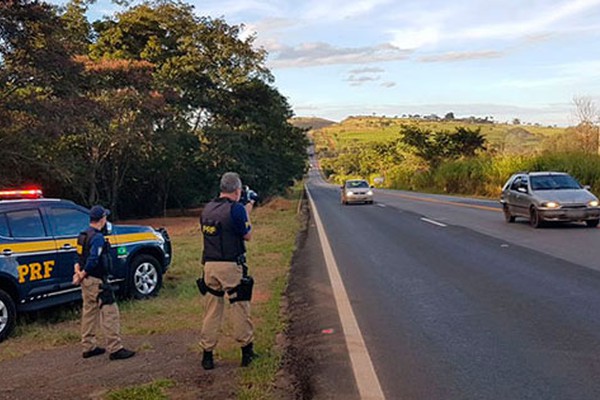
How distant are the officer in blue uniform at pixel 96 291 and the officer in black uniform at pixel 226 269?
1.09 meters

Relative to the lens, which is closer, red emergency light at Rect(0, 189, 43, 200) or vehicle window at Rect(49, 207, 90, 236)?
red emergency light at Rect(0, 189, 43, 200)

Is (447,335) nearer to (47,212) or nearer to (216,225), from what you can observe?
(216,225)

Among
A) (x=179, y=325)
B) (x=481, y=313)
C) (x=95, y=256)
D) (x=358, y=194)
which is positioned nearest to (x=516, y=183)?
(x=481, y=313)

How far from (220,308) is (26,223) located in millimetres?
3443

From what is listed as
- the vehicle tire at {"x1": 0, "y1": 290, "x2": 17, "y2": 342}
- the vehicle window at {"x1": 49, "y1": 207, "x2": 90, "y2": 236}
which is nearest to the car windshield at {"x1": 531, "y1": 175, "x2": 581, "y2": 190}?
the vehicle window at {"x1": 49, "y1": 207, "x2": 90, "y2": 236}

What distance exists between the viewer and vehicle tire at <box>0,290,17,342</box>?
7363mm

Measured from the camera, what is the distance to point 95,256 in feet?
21.3

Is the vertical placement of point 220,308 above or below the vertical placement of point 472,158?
below

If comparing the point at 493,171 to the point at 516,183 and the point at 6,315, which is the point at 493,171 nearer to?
the point at 516,183

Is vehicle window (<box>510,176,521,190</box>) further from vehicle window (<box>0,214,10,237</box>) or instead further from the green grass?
the green grass

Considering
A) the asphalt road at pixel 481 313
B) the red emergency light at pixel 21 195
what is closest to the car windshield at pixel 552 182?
the asphalt road at pixel 481 313

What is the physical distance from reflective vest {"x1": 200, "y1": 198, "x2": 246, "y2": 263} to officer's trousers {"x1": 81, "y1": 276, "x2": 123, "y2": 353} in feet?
4.38

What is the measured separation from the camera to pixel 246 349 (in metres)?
5.92

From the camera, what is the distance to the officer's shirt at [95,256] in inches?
255
